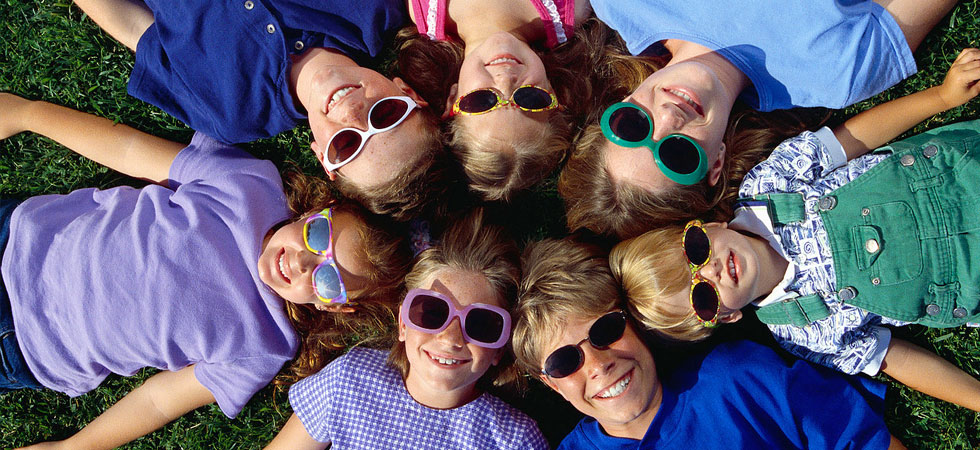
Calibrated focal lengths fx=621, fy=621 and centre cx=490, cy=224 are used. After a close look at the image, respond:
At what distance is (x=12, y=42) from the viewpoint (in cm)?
365

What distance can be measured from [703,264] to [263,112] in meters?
2.38

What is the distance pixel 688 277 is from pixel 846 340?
3.30 ft

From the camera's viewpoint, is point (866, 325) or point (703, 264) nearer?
point (703, 264)

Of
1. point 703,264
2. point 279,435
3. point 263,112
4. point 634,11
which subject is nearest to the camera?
point 703,264

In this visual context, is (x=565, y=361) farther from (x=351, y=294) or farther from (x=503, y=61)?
(x=503, y=61)

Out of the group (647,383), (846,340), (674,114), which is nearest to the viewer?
(674,114)

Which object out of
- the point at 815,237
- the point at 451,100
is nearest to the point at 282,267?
the point at 451,100

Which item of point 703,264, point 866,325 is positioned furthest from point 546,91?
point 866,325

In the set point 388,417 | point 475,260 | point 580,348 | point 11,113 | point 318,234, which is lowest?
point 388,417

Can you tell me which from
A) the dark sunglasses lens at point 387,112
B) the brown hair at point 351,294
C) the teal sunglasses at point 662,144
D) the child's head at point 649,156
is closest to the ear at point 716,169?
the child's head at point 649,156

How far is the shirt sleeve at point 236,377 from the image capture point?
3422 mm

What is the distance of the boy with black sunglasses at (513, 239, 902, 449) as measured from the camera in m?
2.93

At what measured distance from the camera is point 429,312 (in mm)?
2975

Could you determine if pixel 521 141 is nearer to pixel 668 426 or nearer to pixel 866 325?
pixel 668 426
